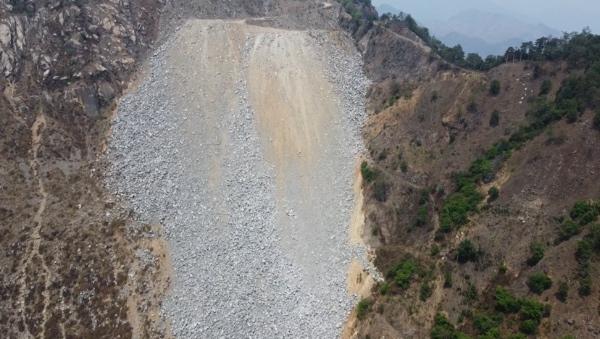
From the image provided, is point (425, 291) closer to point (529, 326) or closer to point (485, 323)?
point (485, 323)

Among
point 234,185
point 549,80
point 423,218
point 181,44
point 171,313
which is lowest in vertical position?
point 171,313

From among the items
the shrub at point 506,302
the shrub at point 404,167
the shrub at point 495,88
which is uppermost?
the shrub at point 495,88

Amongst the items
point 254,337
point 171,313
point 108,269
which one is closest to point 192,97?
point 108,269

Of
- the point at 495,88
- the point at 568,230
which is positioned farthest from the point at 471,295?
the point at 495,88

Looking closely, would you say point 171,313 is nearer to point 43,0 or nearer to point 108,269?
point 108,269

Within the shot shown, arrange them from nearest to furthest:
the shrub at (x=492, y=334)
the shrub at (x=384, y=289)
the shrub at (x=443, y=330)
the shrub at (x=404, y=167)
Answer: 1. the shrub at (x=492, y=334)
2. the shrub at (x=443, y=330)
3. the shrub at (x=384, y=289)
4. the shrub at (x=404, y=167)

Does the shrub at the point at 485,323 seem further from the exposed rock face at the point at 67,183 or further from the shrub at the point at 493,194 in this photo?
the exposed rock face at the point at 67,183

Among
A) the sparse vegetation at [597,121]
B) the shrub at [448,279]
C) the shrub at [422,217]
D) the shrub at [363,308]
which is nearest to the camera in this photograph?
the shrub at [448,279]

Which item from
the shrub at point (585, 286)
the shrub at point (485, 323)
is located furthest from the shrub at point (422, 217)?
the shrub at point (585, 286)
